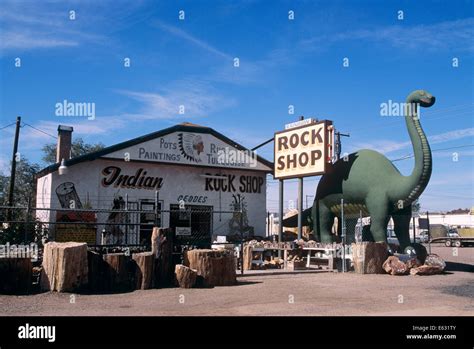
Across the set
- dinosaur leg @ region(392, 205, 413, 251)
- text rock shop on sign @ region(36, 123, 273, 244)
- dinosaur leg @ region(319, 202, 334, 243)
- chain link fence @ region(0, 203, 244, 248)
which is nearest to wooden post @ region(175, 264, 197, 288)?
chain link fence @ region(0, 203, 244, 248)

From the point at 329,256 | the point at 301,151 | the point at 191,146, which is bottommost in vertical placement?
the point at 329,256

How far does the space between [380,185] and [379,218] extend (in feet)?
4.05

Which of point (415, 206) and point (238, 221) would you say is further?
point (415, 206)

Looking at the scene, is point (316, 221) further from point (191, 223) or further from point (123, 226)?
point (123, 226)

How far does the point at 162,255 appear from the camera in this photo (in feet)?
41.9

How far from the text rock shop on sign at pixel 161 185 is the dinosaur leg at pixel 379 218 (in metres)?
6.81

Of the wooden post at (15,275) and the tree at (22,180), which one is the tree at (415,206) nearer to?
the wooden post at (15,275)

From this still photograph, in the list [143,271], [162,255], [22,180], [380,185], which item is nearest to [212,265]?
[162,255]

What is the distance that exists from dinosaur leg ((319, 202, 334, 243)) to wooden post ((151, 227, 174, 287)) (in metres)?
9.97

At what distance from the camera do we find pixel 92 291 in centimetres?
1181

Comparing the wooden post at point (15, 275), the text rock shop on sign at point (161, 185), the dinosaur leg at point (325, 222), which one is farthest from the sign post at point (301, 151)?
the wooden post at point (15, 275)

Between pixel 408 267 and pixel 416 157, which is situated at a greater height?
pixel 416 157
